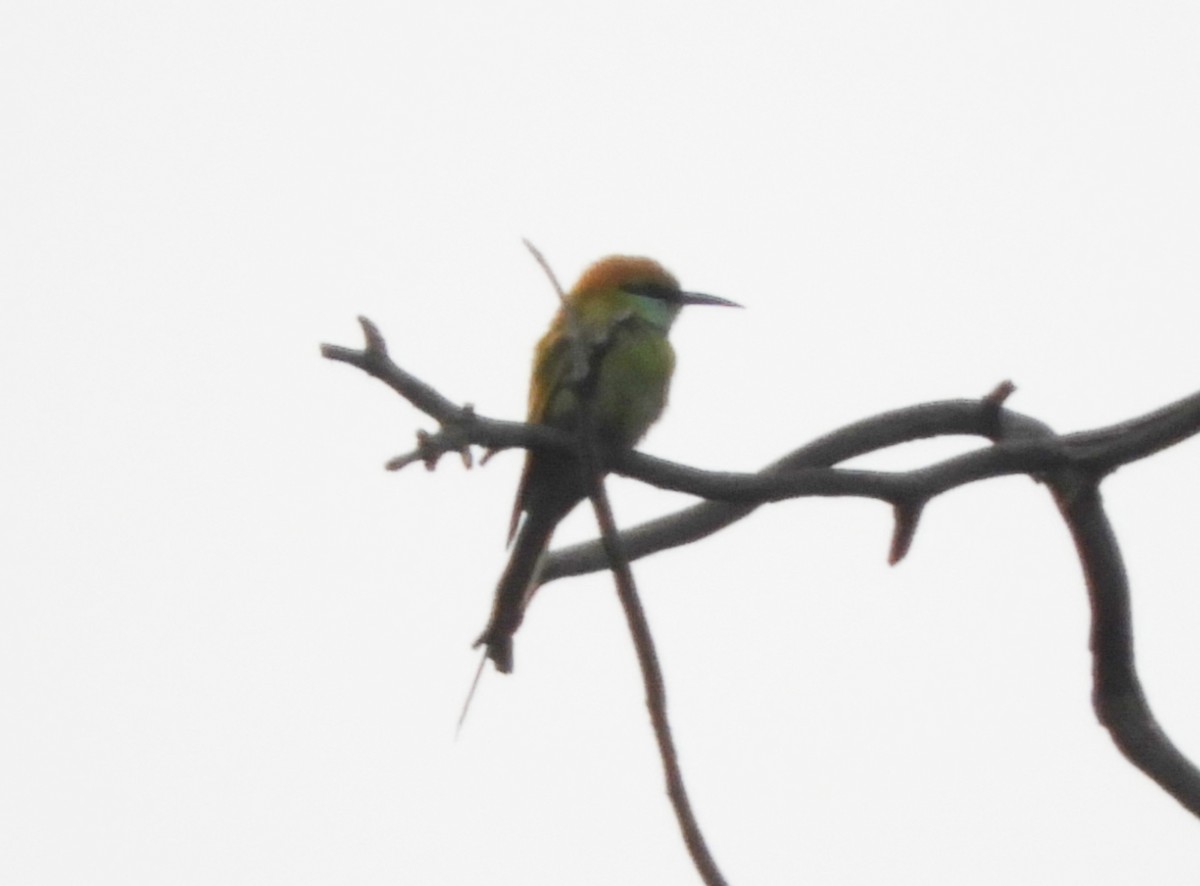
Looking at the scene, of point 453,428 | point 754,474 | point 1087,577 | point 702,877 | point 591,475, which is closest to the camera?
point 702,877

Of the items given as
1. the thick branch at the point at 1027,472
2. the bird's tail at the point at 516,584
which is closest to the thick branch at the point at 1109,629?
the thick branch at the point at 1027,472

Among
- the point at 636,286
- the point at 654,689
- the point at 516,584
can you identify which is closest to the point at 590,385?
the point at 516,584

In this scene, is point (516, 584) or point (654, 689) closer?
point (654, 689)

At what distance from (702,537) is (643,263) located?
3.94 ft

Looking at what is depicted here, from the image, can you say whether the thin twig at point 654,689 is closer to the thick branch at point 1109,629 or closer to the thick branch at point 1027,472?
the thick branch at point 1027,472

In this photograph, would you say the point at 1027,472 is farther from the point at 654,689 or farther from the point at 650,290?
the point at 650,290

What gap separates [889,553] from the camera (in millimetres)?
2199

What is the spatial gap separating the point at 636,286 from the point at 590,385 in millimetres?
1310

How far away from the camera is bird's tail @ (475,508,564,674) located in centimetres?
227

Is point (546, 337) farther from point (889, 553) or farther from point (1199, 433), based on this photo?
point (1199, 433)

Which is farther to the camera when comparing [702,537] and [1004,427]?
[702,537]

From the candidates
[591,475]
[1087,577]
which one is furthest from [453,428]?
[1087,577]

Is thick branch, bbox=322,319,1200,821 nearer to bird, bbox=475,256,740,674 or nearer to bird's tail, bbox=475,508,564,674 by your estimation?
bird, bbox=475,256,740,674

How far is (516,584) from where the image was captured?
2.45m
